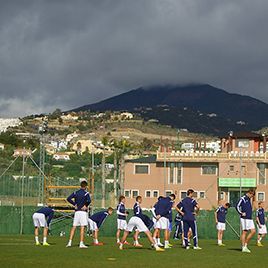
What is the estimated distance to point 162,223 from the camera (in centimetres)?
2494

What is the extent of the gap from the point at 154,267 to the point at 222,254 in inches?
228

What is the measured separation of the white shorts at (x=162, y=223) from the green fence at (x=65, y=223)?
16.9 meters

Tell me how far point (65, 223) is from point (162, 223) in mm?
18499

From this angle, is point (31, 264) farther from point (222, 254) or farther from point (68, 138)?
point (68, 138)

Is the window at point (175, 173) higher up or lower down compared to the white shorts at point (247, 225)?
higher up

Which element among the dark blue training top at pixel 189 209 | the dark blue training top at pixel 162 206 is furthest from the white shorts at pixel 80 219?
the dark blue training top at pixel 189 209

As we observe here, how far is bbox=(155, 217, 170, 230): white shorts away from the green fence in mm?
16891

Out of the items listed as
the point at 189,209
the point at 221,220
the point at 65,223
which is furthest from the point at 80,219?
the point at 65,223

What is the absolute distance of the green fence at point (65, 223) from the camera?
138 ft

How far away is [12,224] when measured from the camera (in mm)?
42469

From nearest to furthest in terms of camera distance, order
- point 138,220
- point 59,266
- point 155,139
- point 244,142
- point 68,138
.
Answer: point 59,266
point 138,220
point 244,142
point 155,139
point 68,138

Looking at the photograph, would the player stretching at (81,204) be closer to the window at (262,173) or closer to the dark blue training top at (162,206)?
the dark blue training top at (162,206)

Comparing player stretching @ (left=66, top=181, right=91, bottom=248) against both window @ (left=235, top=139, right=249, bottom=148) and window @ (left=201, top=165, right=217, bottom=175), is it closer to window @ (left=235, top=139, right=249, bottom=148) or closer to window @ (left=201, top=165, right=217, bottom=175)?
window @ (left=201, top=165, right=217, bottom=175)

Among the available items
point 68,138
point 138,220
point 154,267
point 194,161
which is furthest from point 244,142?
point 68,138
